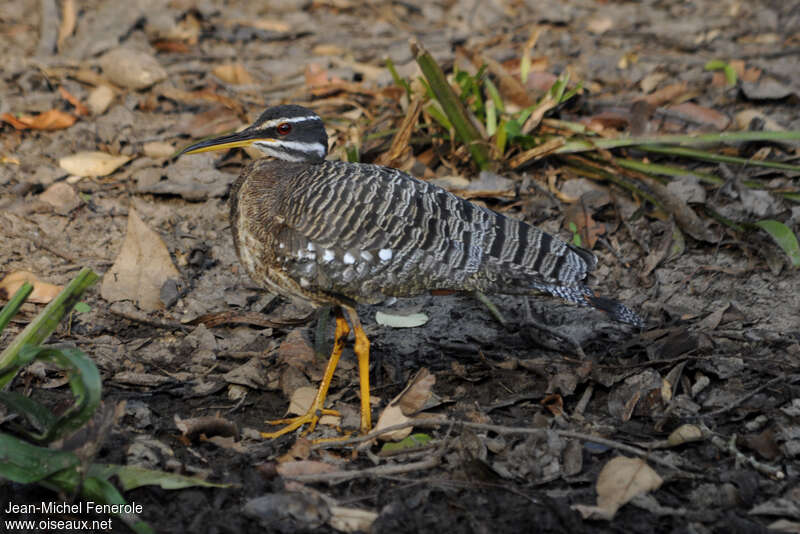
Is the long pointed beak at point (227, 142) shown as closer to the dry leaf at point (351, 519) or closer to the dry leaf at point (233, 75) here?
the dry leaf at point (351, 519)

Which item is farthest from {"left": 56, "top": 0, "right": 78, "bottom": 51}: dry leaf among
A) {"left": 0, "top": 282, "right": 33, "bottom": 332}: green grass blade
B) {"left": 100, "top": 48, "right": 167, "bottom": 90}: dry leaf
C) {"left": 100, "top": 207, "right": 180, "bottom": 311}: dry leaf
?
{"left": 0, "top": 282, "right": 33, "bottom": 332}: green grass blade

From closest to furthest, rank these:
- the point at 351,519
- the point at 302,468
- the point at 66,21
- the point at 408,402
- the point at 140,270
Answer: the point at 351,519
the point at 302,468
the point at 408,402
the point at 140,270
the point at 66,21

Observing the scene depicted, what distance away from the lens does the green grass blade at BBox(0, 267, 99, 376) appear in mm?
3564

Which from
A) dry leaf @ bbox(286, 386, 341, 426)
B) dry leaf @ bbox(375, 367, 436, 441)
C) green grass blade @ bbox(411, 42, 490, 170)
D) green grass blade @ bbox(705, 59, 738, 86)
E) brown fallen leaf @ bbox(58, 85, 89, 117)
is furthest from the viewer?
green grass blade @ bbox(705, 59, 738, 86)

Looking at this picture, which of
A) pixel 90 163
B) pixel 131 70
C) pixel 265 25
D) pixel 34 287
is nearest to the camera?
pixel 34 287

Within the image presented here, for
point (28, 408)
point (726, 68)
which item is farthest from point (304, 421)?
point (726, 68)

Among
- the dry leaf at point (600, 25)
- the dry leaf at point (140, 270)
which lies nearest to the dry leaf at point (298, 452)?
A: the dry leaf at point (140, 270)

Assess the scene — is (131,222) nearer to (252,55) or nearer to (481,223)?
(481,223)

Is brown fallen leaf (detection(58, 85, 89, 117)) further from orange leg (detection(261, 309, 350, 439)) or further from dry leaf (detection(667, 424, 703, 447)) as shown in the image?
dry leaf (detection(667, 424, 703, 447))

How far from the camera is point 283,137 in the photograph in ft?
A: 16.5

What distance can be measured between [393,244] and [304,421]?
1.16 m

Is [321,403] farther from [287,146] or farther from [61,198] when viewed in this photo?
[61,198]

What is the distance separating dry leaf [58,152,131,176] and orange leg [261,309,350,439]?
2.72 meters

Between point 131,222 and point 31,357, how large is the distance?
8.33 ft
